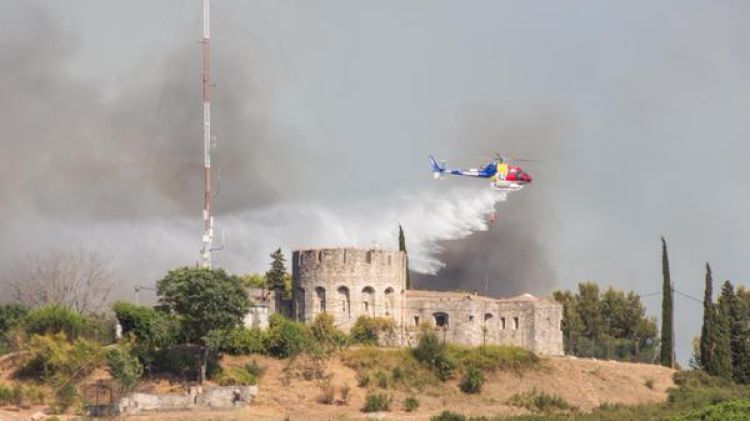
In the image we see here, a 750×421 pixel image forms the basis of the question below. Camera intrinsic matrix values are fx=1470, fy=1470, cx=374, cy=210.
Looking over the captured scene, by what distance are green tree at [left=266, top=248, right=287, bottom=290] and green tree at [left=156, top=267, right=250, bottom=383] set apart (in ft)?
67.1

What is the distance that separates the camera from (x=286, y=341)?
262ft

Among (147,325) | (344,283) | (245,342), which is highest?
(344,283)

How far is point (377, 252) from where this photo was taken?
9000cm

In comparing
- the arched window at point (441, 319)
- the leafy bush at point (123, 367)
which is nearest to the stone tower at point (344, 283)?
the arched window at point (441, 319)

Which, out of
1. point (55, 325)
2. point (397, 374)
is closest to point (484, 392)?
point (397, 374)

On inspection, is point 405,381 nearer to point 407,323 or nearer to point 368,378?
point 368,378

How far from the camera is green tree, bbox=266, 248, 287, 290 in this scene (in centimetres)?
9688

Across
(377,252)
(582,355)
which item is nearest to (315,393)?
(377,252)

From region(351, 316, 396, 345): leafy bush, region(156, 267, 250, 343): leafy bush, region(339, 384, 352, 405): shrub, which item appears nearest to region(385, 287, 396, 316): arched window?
region(351, 316, 396, 345): leafy bush

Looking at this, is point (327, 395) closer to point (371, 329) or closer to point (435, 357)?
point (435, 357)

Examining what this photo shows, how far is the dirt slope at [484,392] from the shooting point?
71.5m

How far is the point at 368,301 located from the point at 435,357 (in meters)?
10.6

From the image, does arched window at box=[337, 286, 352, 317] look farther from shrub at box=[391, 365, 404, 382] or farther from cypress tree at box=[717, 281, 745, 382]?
cypress tree at box=[717, 281, 745, 382]

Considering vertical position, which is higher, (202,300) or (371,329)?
(202,300)
